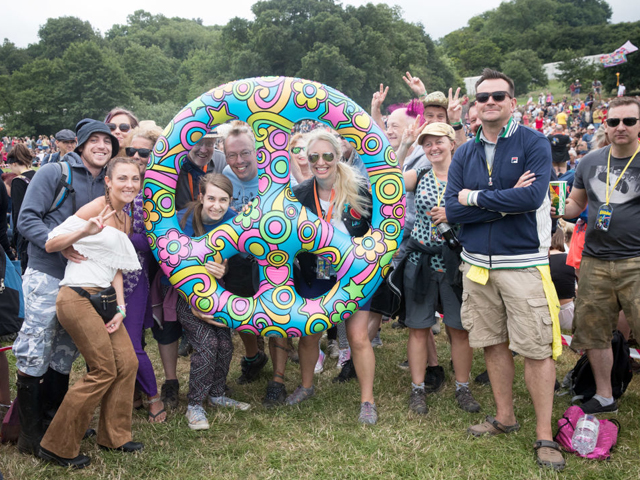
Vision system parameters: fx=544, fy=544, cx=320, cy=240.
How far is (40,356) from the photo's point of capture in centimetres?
300

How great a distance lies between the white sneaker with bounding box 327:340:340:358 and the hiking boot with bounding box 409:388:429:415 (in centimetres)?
113

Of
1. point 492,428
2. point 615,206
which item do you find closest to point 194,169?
point 492,428

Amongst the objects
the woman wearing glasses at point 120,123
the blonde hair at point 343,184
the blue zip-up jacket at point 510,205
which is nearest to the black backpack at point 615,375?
the blue zip-up jacket at point 510,205

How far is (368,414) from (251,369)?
1.14 m

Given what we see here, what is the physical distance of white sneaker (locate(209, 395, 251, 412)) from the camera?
3679 mm

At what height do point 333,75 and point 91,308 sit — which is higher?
point 333,75

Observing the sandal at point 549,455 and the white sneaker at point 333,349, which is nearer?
the sandal at point 549,455

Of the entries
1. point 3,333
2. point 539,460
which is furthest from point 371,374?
point 3,333

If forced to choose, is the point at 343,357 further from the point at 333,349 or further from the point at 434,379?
the point at 434,379

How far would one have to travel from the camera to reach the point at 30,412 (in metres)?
3.08

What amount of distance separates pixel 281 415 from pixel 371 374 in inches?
25.7

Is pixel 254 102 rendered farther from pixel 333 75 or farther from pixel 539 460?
pixel 333 75

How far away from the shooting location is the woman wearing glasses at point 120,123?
3.94 m

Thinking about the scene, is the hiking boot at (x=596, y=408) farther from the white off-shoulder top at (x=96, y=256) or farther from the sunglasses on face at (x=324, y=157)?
the white off-shoulder top at (x=96, y=256)
